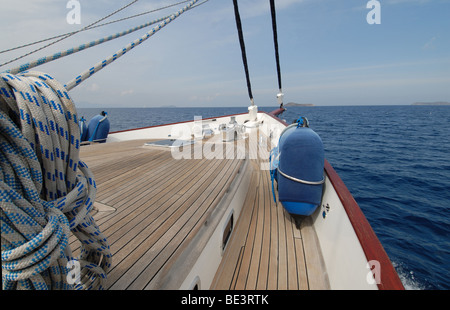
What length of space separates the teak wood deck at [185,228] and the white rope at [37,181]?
67 cm

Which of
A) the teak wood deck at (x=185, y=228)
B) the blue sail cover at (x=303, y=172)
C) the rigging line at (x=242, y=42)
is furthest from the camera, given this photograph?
the rigging line at (x=242, y=42)

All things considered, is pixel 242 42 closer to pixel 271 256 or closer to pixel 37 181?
pixel 271 256

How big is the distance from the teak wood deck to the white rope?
0.67m

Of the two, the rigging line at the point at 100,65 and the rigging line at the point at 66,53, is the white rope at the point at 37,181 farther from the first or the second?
the rigging line at the point at 100,65

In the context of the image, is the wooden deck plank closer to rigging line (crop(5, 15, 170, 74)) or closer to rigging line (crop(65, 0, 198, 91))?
rigging line (crop(65, 0, 198, 91))

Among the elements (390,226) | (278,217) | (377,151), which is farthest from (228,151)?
(377,151)

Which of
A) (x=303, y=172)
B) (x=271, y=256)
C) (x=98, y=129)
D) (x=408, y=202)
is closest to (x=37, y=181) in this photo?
(x=271, y=256)

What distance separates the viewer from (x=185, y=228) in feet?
5.83

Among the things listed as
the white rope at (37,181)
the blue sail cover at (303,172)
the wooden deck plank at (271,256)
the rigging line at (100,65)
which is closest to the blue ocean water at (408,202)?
the wooden deck plank at (271,256)

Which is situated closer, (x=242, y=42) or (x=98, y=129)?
(x=242, y=42)

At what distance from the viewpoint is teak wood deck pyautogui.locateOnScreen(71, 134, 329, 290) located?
1.51 m

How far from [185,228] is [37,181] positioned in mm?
1184

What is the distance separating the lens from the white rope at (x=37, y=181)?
675mm

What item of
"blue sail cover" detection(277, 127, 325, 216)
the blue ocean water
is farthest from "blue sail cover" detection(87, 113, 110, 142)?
the blue ocean water
